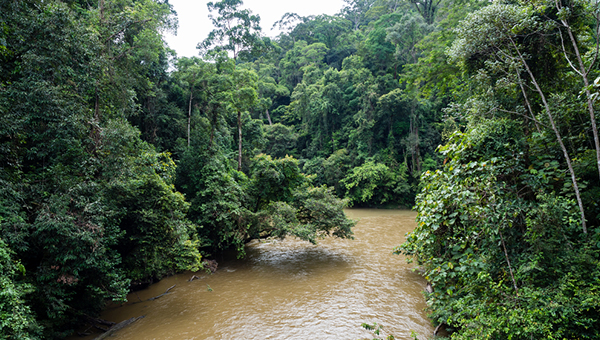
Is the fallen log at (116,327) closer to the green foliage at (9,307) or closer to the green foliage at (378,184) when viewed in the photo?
the green foliage at (9,307)

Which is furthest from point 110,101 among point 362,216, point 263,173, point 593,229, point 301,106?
point 301,106

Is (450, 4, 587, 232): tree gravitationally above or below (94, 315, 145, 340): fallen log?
above

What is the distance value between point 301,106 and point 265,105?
43.1 feet

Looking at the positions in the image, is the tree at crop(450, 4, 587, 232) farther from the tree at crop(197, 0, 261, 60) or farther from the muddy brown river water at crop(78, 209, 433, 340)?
the tree at crop(197, 0, 261, 60)

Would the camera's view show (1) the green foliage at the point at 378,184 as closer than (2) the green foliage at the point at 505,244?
No

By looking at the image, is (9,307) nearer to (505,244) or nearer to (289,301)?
(289,301)

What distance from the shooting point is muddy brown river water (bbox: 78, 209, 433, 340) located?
221 inches

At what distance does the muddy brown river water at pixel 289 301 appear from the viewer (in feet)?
18.4

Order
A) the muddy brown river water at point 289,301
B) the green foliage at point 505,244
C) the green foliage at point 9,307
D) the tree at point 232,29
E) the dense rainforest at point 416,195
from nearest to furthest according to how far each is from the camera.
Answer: the green foliage at point 505,244 → the dense rainforest at point 416,195 → the green foliage at point 9,307 → the muddy brown river water at point 289,301 → the tree at point 232,29

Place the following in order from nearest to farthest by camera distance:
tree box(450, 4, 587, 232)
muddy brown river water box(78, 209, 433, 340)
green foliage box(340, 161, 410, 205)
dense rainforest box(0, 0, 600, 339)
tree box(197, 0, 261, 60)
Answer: dense rainforest box(0, 0, 600, 339) < tree box(450, 4, 587, 232) < muddy brown river water box(78, 209, 433, 340) < tree box(197, 0, 261, 60) < green foliage box(340, 161, 410, 205)

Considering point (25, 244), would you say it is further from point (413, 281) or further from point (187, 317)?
point (413, 281)

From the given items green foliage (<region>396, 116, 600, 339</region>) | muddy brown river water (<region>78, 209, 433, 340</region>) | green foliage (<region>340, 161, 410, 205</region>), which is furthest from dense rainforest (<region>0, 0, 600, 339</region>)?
green foliage (<region>340, 161, 410, 205</region>)

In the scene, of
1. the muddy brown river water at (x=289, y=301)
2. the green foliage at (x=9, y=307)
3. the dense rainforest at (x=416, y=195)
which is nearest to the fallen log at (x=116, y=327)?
the muddy brown river water at (x=289, y=301)

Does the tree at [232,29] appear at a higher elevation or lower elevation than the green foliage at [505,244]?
higher
